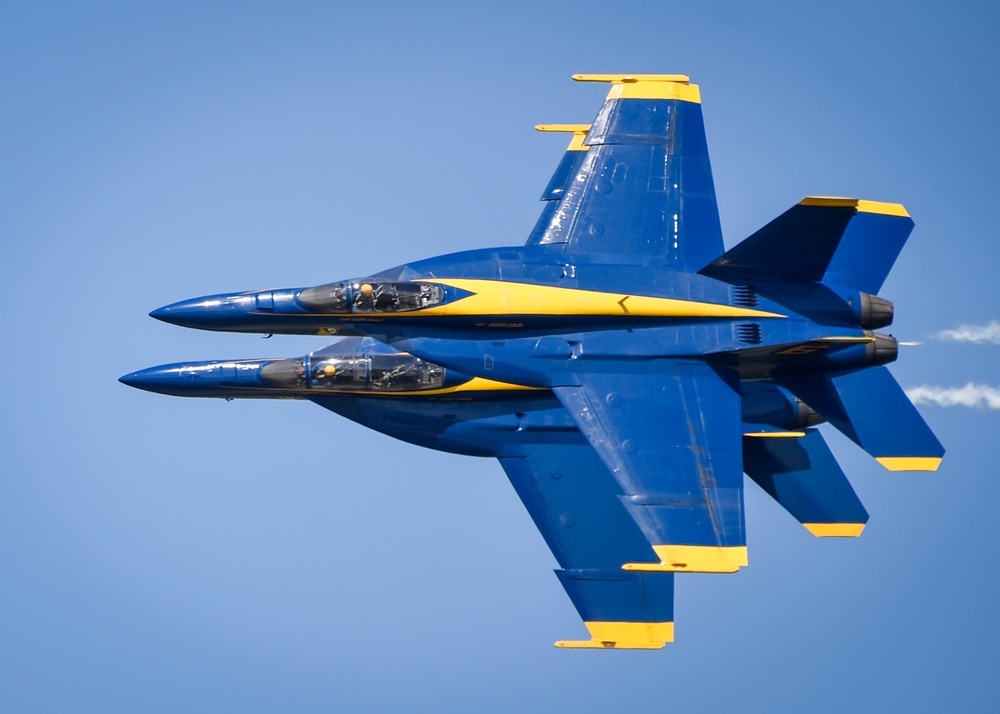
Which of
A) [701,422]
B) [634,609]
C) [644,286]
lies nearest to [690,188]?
[644,286]

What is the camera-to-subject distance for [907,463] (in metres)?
25.4

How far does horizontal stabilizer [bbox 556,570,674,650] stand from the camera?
25953 mm

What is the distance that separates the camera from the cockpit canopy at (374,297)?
81.0ft

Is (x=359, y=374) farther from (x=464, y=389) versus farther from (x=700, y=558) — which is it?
(x=700, y=558)

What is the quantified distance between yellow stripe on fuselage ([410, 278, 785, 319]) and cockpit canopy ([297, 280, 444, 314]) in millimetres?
136

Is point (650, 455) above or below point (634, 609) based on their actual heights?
above

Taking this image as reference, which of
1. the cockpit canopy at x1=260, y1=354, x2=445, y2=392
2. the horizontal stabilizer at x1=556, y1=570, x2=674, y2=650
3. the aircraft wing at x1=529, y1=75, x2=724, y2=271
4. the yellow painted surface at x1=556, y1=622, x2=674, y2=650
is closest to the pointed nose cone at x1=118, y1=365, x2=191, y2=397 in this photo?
the cockpit canopy at x1=260, y1=354, x2=445, y2=392

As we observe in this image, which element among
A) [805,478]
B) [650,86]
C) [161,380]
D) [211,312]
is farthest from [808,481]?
[161,380]

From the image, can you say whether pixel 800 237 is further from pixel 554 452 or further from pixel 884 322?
pixel 554 452

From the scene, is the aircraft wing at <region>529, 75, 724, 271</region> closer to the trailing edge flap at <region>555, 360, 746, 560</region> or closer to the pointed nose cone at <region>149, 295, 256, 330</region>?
the trailing edge flap at <region>555, 360, 746, 560</region>

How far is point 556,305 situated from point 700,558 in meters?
4.33

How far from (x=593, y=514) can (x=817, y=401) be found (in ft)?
12.8

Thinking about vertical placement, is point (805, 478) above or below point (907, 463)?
below

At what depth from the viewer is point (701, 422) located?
82.5 ft
